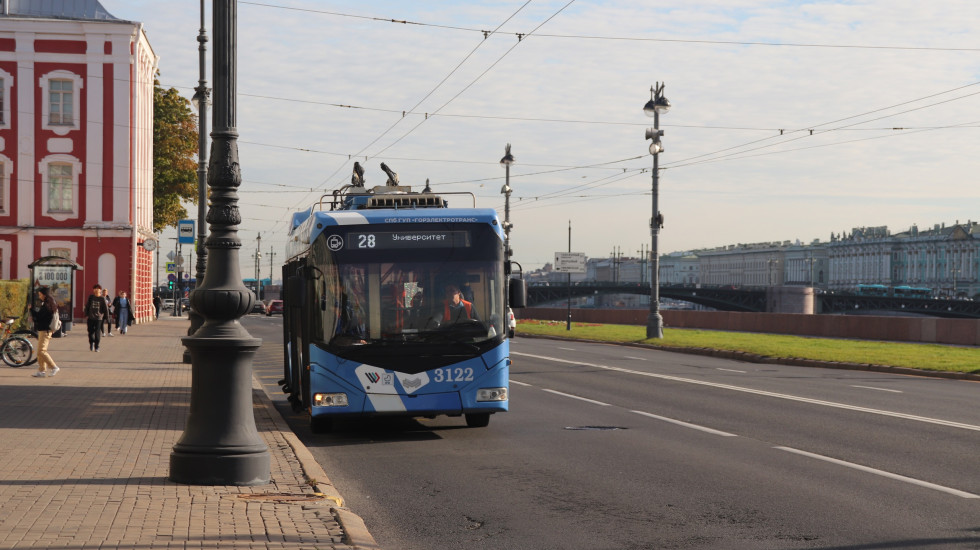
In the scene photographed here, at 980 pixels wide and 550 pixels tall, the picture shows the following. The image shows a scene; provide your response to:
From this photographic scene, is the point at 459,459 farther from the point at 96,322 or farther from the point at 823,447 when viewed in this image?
the point at 96,322

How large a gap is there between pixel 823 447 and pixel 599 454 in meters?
2.29

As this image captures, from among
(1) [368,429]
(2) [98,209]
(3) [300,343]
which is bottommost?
(1) [368,429]

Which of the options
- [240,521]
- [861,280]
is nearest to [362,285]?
[240,521]

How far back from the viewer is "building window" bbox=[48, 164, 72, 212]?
48.2m

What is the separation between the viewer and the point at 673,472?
32.1 feet

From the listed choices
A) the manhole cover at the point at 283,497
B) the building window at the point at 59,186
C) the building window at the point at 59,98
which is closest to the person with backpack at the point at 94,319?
the building window at the point at 59,186

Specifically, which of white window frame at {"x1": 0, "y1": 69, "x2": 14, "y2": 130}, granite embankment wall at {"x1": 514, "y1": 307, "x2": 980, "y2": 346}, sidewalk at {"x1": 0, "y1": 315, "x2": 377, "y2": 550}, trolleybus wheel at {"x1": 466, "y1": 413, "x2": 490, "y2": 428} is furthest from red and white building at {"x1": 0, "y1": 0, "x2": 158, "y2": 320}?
trolleybus wheel at {"x1": 466, "y1": 413, "x2": 490, "y2": 428}

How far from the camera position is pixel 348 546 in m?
6.51

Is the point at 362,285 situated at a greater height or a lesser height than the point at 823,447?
greater

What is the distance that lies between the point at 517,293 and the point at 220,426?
16.8 feet

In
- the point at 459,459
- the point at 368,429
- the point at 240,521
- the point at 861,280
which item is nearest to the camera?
the point at 240,521

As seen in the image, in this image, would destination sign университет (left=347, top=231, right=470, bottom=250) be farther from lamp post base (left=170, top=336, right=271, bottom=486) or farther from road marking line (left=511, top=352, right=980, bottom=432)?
road marking line (left=511, top=352, right=980, bottom=432)

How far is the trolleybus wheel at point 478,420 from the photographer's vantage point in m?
13.3

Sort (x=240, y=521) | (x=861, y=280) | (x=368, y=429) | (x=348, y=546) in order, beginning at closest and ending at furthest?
(x=348, y=546) → (x=240, y=521) → (x=368, y=429) → (x=861, y=280)
